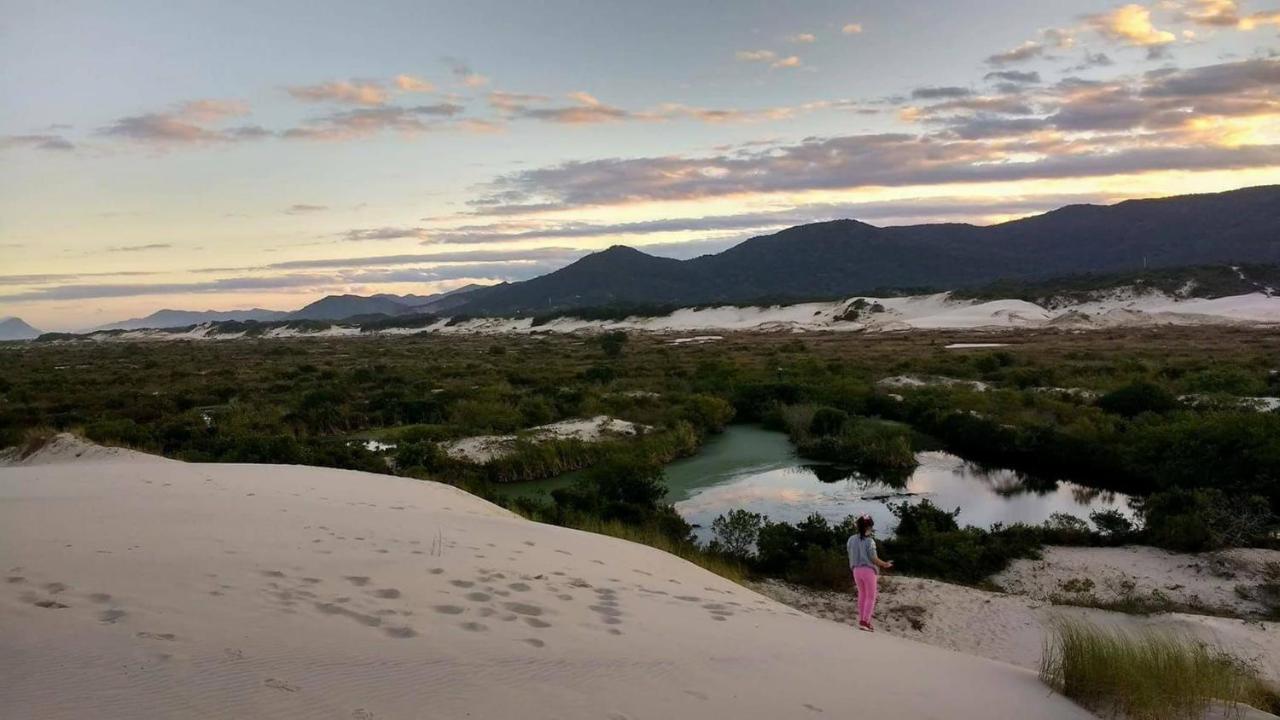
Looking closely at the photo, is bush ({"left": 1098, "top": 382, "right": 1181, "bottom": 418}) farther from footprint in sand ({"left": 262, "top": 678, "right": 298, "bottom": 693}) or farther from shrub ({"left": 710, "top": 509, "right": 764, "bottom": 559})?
footprint in sand ({"left": 262, "top": 678, "right": 298, "bottom": 693})

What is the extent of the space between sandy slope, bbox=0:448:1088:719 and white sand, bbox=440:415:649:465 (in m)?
9.31

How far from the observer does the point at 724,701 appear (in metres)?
4.48

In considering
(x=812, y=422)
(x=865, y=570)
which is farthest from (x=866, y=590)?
(x=812, y=422)

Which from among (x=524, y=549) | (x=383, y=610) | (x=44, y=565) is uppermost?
(x=44, y=565)

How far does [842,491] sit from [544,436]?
785 cm

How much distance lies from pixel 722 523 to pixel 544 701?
26.9ft

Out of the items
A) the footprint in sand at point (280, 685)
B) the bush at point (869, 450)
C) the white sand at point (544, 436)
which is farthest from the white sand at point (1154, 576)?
the white sand at point (544, 436)

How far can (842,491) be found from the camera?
53.6 feet

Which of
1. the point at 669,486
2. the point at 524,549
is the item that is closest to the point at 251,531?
the point at 524,549

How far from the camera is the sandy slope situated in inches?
150

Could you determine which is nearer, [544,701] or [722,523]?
[544,701]

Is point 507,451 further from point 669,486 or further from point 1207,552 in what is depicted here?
point 1207,552

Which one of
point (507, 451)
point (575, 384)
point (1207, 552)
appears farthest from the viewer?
point (575, 384)

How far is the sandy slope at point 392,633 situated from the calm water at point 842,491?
6.62 meters
